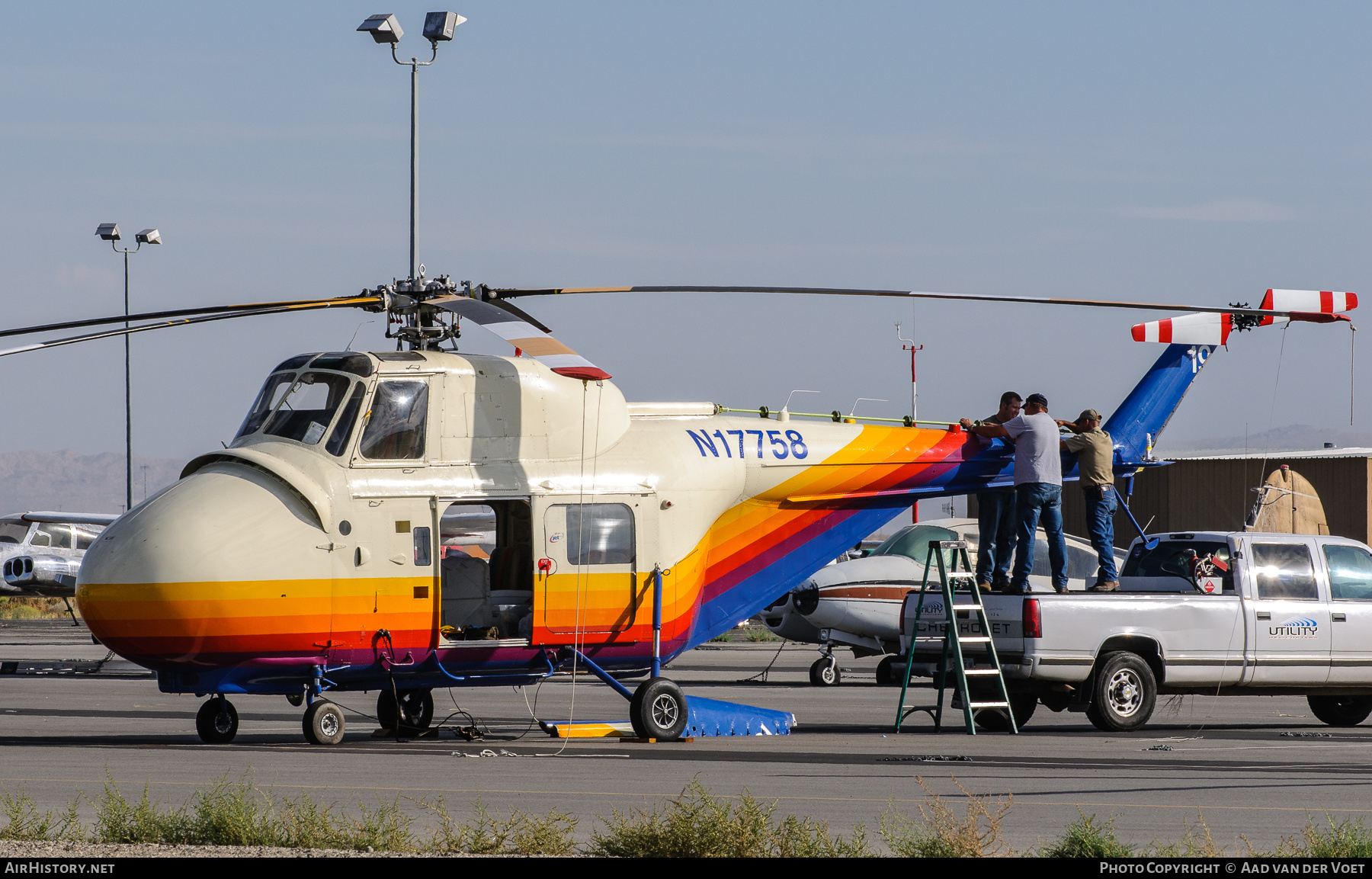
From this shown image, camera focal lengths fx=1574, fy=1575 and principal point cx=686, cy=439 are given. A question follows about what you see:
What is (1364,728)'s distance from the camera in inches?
686

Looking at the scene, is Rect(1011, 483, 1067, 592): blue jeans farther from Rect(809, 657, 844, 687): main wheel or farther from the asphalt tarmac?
Rect(809, 657, 844, 687): main wheel

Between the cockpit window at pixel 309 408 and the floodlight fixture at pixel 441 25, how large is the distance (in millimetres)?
7627

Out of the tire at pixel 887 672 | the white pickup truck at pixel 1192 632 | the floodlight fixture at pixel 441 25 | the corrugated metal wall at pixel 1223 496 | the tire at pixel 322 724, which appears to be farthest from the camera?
the corrugated metal wall at pixel 1223 496

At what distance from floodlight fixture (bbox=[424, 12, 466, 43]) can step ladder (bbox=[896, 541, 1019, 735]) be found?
9.50m

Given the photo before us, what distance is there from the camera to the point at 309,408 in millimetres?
14609

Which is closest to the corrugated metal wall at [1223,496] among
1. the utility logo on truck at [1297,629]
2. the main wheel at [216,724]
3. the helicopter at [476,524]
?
the utility logo on truck at [1297,629]

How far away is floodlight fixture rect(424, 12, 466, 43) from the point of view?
20.7 metres

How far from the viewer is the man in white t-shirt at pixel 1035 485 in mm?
16609

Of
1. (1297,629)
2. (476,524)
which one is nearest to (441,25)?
(476,524)

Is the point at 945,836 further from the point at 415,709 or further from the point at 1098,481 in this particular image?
the point at 1098,481

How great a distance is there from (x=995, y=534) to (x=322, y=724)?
24.9 ft

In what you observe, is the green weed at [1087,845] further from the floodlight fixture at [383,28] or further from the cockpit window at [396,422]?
the floodlight fixture at [383,28]

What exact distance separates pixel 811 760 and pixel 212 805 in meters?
5.96

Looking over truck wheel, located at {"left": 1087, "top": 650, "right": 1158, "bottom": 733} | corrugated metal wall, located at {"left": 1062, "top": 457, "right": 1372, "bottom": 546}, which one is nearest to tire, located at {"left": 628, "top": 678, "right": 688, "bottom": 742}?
truck wheel, located at {"left": 1087, "top": 650, "right": 1158, "bottom": 733}
